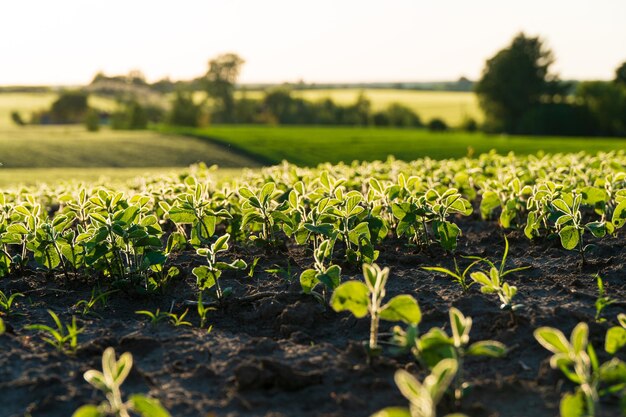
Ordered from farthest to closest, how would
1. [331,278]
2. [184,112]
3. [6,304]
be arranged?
[184,112] < [6,304] < [331,278]

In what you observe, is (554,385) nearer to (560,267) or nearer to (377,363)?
(377,363)

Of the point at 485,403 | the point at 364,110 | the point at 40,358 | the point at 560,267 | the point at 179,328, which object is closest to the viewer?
the point at 485,403

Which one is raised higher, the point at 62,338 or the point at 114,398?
the point at 114,398

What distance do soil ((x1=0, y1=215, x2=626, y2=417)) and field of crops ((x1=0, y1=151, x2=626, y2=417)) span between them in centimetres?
1

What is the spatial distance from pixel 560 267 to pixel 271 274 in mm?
2093

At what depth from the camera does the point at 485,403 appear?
280 centimetres

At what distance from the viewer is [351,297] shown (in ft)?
9.96

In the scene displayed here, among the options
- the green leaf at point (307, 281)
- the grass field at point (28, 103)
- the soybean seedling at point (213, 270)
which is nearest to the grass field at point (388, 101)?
the grass field at point (28, 103)

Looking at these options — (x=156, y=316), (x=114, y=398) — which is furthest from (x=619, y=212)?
(x=114, y=398)

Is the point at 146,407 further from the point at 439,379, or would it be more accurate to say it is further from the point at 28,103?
the point at 28,103

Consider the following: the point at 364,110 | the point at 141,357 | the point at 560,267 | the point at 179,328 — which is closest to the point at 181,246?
the point at 179,328

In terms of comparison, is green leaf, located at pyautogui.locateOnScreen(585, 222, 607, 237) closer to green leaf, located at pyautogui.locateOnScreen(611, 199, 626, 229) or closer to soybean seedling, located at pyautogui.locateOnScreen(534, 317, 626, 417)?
green leaf, located at pyautogui.locateOnScreen(611, 199, 626, 229)

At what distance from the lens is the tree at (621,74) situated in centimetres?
7894

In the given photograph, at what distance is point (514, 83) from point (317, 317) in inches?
3252
